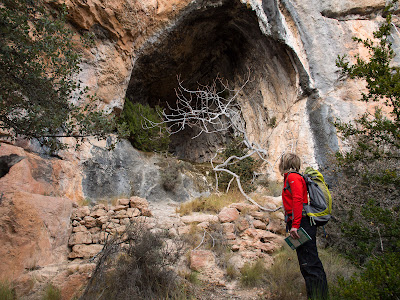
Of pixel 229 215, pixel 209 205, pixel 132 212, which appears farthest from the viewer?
pixel 209 205

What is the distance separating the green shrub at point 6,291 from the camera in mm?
2619

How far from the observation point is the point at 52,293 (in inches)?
106

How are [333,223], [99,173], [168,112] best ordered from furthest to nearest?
[168,112]
[99,173]
[333,223]

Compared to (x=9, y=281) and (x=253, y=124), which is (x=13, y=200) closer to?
(x=9, y=281)

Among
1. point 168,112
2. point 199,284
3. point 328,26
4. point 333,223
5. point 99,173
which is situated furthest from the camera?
point 168,112

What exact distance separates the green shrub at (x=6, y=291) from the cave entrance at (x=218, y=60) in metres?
7.06

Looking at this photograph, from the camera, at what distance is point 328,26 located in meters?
7.96

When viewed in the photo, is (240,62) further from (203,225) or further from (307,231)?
(307,231)

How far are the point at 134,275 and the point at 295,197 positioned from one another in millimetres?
1867

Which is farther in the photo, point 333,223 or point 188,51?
point 188,51

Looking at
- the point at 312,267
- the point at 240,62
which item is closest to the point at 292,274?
the point at 312,267

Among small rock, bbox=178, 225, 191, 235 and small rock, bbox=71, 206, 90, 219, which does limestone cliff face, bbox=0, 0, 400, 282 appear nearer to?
small rock, bbox=71, 206, 90, 219

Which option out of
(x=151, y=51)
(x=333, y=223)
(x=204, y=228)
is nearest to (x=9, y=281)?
(x=204, y=228)

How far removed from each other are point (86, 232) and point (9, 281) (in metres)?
1.52
